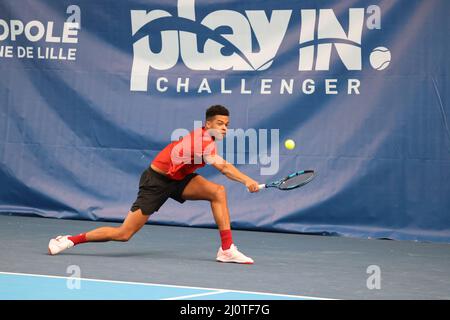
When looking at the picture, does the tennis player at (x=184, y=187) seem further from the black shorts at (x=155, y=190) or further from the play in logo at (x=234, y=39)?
the play in logo at (x=234, y=39)

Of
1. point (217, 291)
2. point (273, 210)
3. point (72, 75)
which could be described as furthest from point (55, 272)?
point (72, 75)

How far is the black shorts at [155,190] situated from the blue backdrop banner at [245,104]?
110 inches

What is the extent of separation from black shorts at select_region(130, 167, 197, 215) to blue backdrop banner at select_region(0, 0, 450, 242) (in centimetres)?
278

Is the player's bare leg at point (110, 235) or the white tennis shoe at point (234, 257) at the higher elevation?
the player's bare leg at point (110, 235)

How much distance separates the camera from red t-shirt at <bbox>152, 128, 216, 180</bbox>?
7.87 metres

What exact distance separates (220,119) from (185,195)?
0.78m

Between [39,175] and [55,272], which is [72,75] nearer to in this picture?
[39,175]

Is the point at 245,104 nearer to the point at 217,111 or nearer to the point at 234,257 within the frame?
the point at 217,111

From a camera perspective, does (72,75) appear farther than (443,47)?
Yes

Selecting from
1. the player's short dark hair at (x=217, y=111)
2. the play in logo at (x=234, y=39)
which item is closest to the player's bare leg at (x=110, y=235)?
the player's short dark hair at (x=217, y=111)

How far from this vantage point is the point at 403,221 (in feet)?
34.0

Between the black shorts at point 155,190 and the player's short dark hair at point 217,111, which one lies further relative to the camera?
the black shorts at point 155,190

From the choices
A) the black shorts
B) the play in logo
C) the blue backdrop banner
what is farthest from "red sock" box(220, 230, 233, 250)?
the play in logo

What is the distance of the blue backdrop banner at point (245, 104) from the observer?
405 inches
